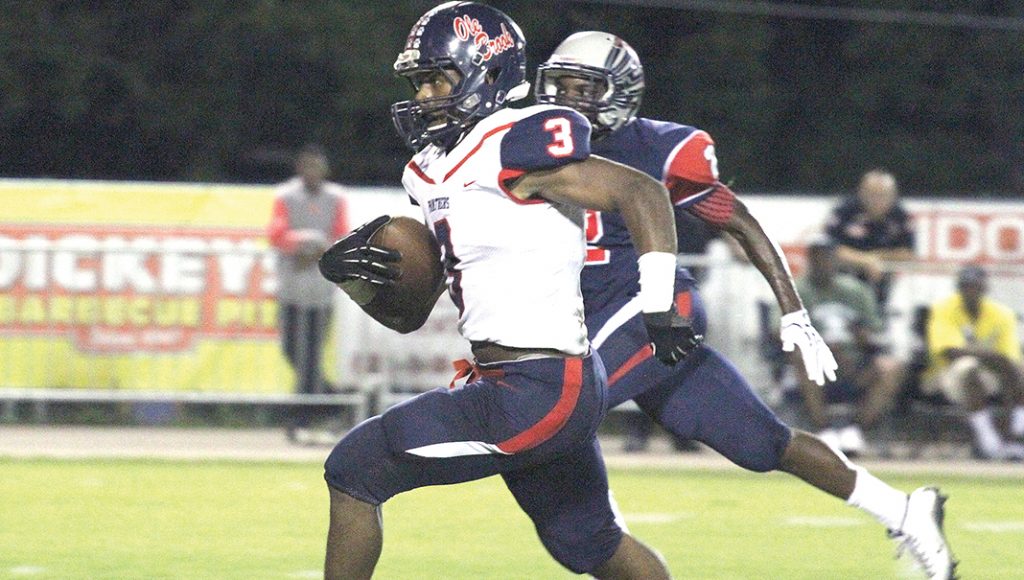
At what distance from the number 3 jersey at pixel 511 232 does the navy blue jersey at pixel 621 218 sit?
141cm

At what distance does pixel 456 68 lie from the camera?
4.80 m

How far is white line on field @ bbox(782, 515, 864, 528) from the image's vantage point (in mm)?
8406

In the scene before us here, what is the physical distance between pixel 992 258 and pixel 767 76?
27.2 feet

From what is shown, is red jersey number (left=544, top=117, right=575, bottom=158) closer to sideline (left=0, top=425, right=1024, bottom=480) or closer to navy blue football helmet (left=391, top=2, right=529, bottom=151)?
navy blue football helmet (left=391, top=2, right=529, bottom=151)

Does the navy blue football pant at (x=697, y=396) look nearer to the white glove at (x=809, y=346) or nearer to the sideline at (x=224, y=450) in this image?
the white glove at (x=809, y=346)

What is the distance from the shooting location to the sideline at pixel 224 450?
432 inches

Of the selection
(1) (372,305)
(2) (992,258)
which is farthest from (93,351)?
(1) (372,305)

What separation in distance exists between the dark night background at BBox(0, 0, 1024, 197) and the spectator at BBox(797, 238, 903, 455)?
26.1 feet

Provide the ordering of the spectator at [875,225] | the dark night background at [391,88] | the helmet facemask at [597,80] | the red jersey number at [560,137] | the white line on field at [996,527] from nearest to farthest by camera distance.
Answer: the red jersey number at [560,137] < the helmet facemask at [597,80] < the white line on field at [996,527] < the spectator at [875,225] < the dark night background at [391,88]

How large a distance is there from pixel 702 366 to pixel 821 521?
107 inches

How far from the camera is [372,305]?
494 centimetres

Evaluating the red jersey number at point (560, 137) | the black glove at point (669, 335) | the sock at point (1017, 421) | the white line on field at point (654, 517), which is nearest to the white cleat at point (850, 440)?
the sock at point (1017, 421)

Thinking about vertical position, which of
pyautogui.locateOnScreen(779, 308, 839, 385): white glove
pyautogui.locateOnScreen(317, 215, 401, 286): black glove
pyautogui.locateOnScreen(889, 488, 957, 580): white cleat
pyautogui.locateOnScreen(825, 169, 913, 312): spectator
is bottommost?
pyautogui.locateOnScreen(889, 488, 957, 580): white cleat

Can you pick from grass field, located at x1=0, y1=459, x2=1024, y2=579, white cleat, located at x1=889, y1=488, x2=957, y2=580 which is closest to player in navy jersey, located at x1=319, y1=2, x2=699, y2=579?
white cleat, located at x1=889, y1=488, x2=957, y2=580
